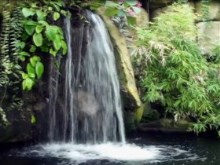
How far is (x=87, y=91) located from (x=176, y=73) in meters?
1.18

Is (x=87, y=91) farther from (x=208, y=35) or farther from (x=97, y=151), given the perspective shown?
(x=208, y=35)

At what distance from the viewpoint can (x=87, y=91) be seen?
18.0ft

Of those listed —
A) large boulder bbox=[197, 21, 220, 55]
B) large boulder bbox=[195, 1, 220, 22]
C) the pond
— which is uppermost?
large boulder bbox=[195, 1, 220, 22]

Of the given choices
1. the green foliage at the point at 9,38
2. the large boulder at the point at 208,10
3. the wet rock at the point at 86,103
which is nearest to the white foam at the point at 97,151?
the wet rock at the point at 86,103


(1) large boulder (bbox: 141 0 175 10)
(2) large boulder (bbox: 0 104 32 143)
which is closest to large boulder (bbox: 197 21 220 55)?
(1) large boulder (bbox: 141 0 175 10)

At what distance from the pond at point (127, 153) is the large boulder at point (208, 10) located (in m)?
2.18

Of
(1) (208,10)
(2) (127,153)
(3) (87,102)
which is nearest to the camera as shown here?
(2) (127,153)

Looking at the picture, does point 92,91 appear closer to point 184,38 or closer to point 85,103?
point 85,103

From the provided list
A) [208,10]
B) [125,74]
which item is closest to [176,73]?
[125,74]

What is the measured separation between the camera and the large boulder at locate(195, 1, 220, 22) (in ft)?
23.2

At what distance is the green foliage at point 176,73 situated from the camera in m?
5.82

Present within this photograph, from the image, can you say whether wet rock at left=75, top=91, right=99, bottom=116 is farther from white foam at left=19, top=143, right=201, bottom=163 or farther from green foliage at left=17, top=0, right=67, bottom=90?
green foliage at left=17, top=0, right=67, bottom=90

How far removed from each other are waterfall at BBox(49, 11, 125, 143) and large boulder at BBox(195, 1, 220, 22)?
2091 mm

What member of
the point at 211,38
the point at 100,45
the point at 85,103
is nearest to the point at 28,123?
the point at 85,103
